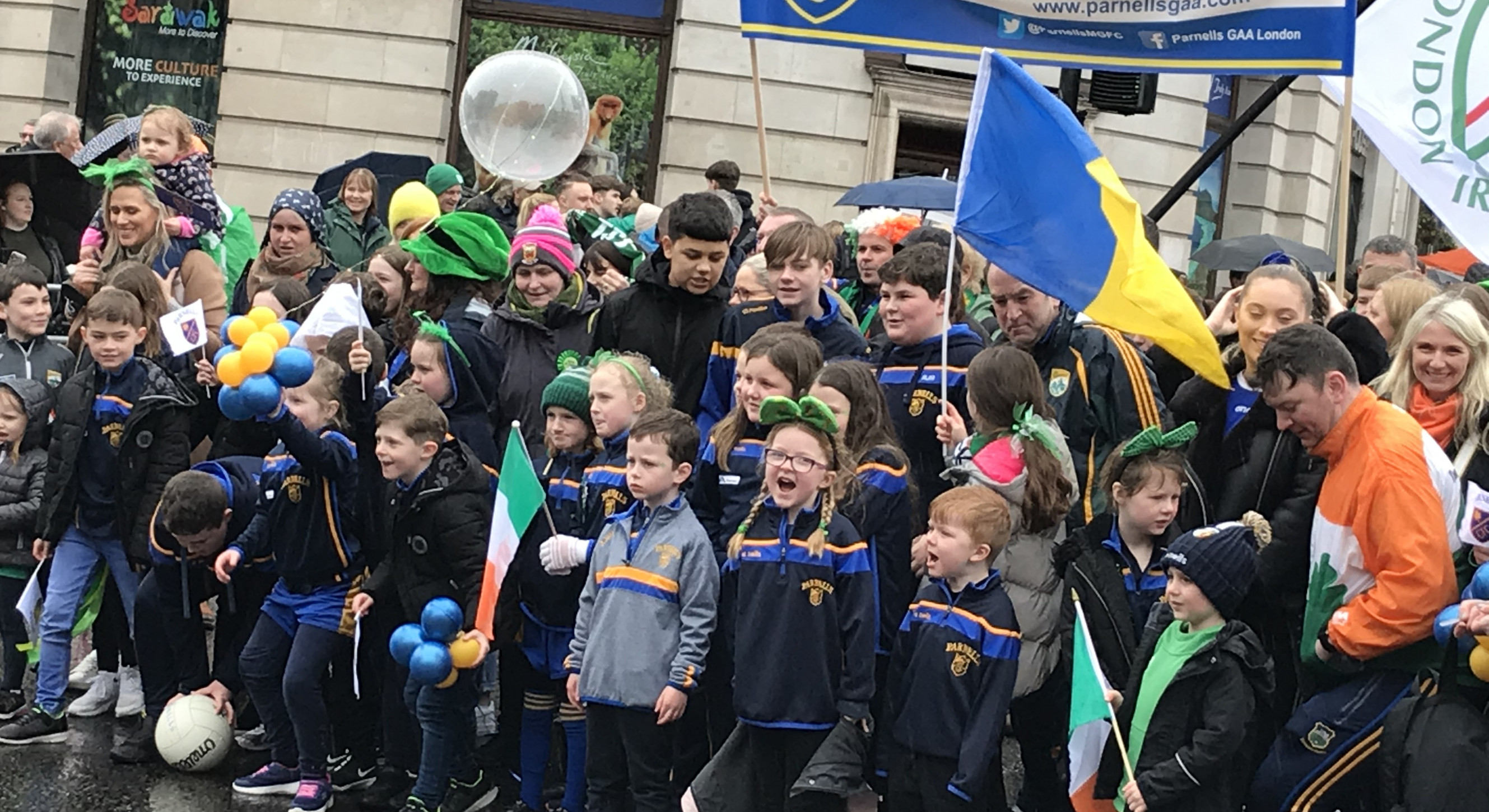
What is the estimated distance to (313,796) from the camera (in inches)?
281

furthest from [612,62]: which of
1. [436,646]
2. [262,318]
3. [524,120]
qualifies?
[436,646]

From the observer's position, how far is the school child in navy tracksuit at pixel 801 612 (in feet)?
19.5

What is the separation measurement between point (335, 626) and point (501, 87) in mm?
3658

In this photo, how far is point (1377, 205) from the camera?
83.3ft

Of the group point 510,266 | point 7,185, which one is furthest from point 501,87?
point 7,185

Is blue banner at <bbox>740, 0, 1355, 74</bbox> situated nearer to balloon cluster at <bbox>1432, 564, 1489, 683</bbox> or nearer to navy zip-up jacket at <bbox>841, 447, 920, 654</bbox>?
navy zip-up jacket at <bbox>841, 447, 920, 654</bbox>

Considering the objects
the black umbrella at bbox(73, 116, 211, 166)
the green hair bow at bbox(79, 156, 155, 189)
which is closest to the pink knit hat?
the green hair bow at bbox(79, 156, 155, 189)

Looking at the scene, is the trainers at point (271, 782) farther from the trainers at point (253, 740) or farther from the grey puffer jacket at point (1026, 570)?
the grey puffer jacket at point (1026, 570)

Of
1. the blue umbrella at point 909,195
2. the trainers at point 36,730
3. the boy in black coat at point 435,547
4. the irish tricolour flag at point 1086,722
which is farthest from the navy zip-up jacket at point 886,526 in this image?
the blue umbrella at point 909,195

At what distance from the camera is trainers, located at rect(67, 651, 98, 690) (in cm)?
862

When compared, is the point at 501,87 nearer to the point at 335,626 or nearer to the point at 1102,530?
the point at 335,626

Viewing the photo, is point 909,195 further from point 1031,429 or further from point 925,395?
point 1031,429

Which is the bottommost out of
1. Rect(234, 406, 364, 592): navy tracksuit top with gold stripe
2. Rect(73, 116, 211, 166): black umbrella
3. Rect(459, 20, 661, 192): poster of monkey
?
Rect(234, 406, 364, 592): navy tracksuit top with gold stripe

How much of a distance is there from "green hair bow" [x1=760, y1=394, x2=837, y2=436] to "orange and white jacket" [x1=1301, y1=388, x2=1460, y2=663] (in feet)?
4.75
